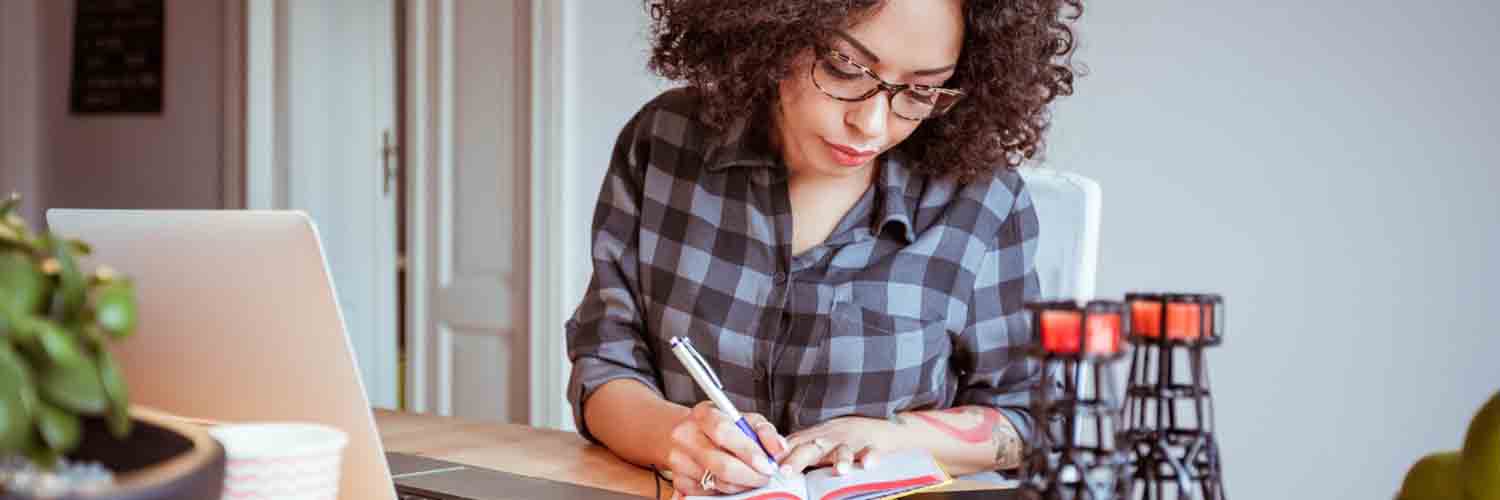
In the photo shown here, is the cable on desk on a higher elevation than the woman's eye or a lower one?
lower

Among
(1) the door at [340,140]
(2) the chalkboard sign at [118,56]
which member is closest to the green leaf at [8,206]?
(1) the door at [340,140]

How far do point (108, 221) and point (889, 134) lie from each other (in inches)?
32.1

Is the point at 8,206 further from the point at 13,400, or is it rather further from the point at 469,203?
the point at 469,203

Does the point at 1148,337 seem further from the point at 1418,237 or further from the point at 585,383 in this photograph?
the point at 1418,237

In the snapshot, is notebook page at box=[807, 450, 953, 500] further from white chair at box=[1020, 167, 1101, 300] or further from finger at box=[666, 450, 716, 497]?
white chair at box=[1020, 167, 1101, 300]

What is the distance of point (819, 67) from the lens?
1528 mm

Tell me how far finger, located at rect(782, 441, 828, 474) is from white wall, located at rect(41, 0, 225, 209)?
137 inches

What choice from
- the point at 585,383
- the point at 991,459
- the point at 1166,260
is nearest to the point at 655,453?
the point at 585,383

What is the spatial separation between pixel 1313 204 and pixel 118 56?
12.5ft

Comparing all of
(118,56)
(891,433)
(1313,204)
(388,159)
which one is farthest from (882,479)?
(118,56)

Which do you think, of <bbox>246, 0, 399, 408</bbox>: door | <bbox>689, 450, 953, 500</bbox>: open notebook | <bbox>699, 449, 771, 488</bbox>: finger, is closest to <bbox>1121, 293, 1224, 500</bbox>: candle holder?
<bbox>689, 450, 953, 500</bbox>: open notebook

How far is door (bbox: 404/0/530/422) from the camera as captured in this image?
12.5 ft

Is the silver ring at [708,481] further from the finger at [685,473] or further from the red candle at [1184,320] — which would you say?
the red candle at [1184,320]

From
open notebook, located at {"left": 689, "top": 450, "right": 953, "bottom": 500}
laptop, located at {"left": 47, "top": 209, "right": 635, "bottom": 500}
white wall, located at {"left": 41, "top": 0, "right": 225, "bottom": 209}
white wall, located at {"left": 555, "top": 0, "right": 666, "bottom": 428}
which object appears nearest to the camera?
laptop, located at {"left": 47, "top": 209, "right": 635, "bottom": 500}
